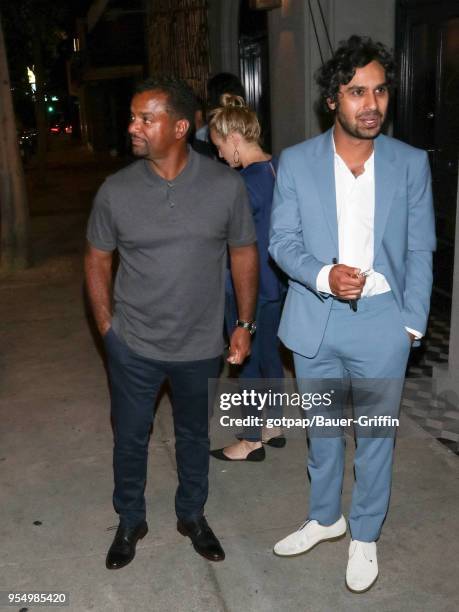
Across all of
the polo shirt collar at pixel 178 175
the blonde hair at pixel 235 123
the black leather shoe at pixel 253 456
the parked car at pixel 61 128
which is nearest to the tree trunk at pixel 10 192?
the black leather shoe at pixel 253 456

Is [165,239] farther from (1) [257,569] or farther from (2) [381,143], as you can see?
(1) [257,569]

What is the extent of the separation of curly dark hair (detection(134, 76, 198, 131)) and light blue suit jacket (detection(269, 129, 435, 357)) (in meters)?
0.44

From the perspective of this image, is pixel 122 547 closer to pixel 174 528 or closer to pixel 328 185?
pixel 174 528

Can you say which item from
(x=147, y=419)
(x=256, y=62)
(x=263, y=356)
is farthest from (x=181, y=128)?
(x=256, y=62)

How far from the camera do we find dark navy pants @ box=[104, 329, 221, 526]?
10.9 feet

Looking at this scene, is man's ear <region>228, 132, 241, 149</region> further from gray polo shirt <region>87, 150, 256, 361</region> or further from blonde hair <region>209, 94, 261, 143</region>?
gray polo shirt <region>87, 150, 256, 361</region>

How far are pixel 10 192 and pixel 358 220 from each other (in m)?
7.86

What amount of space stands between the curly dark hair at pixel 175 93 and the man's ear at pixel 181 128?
0.8 inches

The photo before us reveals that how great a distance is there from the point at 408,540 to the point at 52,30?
58.7 feet

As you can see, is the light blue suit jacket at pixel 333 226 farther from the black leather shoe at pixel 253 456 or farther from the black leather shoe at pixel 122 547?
the black leather shoe at pixel 253 456

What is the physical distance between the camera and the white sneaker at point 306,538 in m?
3.52

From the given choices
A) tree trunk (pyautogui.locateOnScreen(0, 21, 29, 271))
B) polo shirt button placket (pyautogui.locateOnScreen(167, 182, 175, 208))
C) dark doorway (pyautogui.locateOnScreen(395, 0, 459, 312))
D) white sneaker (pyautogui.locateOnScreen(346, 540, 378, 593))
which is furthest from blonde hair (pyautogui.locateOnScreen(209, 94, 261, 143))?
tree trunk (pyautogui.locateOnScreen(0, 21, 29, 271))

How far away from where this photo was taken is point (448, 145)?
293 inches

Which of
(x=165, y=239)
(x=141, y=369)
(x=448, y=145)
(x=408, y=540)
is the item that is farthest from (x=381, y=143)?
(x=448, y=145)
